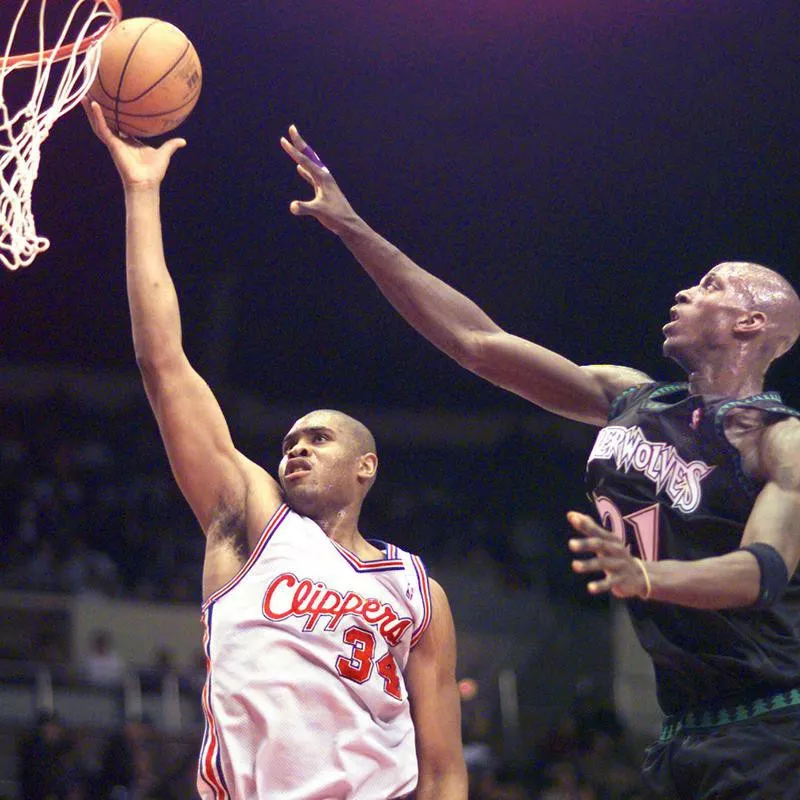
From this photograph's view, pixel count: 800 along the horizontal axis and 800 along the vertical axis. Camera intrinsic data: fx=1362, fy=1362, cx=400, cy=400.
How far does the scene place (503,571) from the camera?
15.1 metres

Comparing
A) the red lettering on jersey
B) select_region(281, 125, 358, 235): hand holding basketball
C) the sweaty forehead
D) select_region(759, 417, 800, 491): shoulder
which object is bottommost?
the red lettering on jersey

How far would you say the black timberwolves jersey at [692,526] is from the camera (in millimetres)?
3537

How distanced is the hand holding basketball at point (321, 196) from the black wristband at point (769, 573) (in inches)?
70.8

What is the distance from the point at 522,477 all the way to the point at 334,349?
3.08m

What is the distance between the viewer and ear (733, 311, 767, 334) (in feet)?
13.0

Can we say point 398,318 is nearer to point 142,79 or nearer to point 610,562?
point 142,79

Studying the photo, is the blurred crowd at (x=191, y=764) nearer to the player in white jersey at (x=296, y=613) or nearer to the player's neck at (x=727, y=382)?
the player in white jersey at (x=296, y=613)

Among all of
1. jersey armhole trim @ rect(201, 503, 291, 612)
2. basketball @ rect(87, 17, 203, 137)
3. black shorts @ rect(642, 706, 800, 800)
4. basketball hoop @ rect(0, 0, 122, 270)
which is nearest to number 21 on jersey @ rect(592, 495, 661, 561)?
black shorts @ rect(642, 706, 800, 800)

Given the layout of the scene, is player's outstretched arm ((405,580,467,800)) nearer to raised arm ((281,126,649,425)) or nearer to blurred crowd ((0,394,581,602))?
raised arm ((281,126,649,425))

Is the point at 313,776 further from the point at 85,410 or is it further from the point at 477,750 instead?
the point at 85,410

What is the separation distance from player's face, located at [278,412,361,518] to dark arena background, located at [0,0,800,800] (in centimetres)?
571

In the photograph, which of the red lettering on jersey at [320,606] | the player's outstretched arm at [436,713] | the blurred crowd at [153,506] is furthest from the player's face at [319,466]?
the blurred crowd at [153,506]

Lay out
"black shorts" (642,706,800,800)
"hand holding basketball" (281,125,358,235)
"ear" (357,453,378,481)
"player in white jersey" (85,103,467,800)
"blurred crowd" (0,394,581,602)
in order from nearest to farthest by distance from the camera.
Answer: "black shorts" (642,706,800,800) < "player in white jersey" (85,103,467,800) < "ear" (357,453,378,481) < "hand holding basketball" (281,125,358,235) < "blurred crowd" (0,394,581,602)

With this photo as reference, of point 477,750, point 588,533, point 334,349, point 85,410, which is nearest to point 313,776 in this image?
point 588,533
